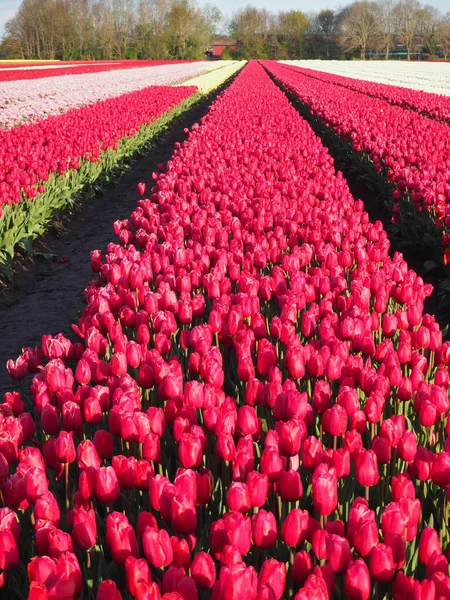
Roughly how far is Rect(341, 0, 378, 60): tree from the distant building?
19453 millimetres

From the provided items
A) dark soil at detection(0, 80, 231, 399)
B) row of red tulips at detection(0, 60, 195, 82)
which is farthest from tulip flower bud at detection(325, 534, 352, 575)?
A: row of red tulips at detection(0, 60, 195, 82)

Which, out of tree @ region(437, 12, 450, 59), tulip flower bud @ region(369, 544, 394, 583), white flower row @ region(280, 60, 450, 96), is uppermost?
tree @ region(437, 12, 450, 59)

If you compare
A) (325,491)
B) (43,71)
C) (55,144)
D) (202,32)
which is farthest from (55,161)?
(202,32)

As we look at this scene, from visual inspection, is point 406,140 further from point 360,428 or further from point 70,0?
point 70,0

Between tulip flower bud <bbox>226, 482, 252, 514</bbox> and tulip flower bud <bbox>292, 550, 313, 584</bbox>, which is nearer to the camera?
tulip flower bud <bbox>292, 550, 313, 584</bbox>

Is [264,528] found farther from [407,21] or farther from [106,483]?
[407,21]

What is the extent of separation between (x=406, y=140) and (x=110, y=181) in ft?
16.7

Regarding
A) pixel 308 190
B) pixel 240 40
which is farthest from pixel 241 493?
pixel 240 40

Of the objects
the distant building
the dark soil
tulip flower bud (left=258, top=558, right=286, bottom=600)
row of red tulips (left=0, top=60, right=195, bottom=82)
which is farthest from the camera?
the distant building

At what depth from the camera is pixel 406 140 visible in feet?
32.6

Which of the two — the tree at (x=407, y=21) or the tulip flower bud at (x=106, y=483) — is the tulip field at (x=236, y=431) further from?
the tree at (x=407, y=21)

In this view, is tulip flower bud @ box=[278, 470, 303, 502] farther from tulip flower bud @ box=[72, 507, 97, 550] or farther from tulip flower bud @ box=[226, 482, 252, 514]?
tulip flower bud @ box=[72, 507, 97, 550]

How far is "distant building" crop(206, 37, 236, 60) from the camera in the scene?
119662 millimetres

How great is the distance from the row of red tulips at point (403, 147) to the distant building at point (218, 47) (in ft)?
348
